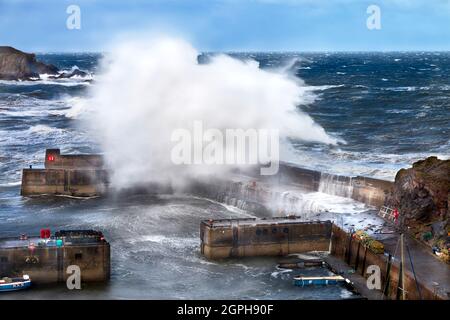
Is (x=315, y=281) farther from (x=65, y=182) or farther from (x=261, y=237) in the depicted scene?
(x=65, y=182)

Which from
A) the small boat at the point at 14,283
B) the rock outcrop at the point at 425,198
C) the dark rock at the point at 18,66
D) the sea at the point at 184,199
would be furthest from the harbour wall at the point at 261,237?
the dark rock at the point at 18,66

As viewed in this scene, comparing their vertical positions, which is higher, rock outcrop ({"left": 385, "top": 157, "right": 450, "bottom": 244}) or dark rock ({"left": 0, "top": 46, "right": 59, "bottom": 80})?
dark rock ({"left": 0, "top": 46, "right": 59, "bottom": 80})

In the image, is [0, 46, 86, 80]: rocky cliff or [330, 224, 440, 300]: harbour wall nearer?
[330, 224, 440, 300]: harbour wall

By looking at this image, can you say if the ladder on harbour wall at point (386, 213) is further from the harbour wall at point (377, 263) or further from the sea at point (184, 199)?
the harbour wall at point (377, 263)

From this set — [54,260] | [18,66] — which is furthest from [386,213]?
[18,66]

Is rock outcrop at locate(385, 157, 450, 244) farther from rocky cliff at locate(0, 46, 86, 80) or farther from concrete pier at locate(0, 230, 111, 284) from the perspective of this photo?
rocky cliff at locate(0, 46, 86, 80)

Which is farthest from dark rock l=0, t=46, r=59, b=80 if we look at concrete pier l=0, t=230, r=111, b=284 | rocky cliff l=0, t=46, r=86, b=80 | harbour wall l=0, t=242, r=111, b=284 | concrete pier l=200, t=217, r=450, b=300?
harbour wall l=0, t=242, r=111, b=284

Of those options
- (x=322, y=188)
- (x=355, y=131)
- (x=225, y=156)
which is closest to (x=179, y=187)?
(x=225, y=156)

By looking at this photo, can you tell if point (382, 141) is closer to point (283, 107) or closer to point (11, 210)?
point (283, 107)
